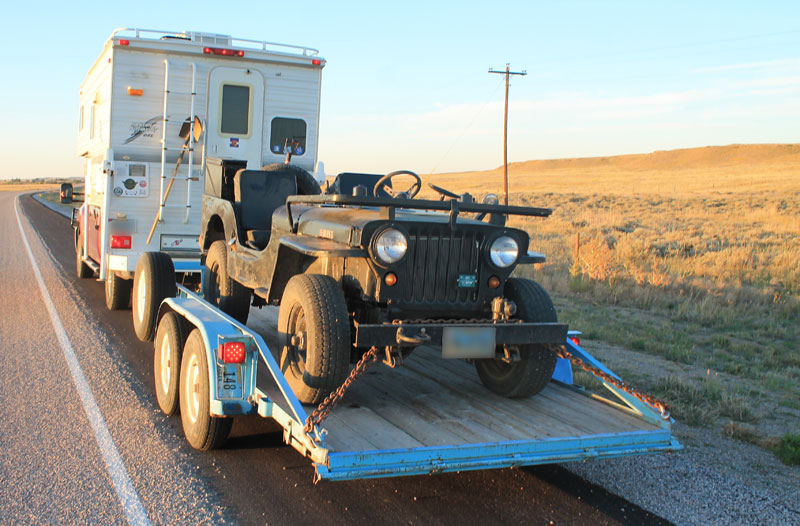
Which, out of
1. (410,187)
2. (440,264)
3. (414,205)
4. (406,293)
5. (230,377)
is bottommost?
(230,377)

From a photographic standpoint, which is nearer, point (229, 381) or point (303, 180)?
point (229, 381)

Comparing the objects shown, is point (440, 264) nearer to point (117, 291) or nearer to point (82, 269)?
point (117, 291)

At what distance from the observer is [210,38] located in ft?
31.8

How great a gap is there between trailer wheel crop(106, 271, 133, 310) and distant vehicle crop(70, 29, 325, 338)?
0.04 feet

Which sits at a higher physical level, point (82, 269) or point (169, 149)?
point (169, 149)

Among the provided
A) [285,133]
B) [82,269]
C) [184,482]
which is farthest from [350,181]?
[82,269]

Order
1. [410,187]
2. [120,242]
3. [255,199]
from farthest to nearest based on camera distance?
[120,242] → [255,199] → [410,187]

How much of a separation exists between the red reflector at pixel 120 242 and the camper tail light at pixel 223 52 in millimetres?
2568

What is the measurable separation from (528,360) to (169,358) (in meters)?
2.69

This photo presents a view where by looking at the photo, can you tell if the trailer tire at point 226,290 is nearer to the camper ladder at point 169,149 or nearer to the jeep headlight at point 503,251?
the camper ladder at point 169,149

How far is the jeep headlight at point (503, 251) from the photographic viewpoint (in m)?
4.99

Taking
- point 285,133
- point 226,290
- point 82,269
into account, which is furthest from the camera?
point 82,269

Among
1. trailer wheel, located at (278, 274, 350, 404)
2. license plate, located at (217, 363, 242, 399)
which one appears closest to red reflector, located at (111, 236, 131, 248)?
trailer wheel, located at (278, 274, 350, 404)

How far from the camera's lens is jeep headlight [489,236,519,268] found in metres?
4.99
